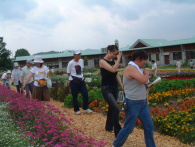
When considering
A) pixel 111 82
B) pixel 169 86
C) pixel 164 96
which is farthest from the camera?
pixel 169 86

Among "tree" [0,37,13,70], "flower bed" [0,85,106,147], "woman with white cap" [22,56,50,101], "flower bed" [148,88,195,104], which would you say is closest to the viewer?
"flower bed" [0,85,106,147]

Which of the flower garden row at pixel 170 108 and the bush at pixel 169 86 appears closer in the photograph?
the flower garden row at pixel 170 108

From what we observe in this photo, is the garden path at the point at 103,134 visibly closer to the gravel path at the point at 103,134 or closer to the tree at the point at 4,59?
the gravel path at the point at 103,134

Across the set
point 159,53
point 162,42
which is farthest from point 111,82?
point 162,42

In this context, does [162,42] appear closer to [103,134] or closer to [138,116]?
[103,134]

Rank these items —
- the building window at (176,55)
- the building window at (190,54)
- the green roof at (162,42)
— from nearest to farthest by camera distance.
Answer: the building window at (190,54) → the green roof at (162,42) → the building window at (176,55)

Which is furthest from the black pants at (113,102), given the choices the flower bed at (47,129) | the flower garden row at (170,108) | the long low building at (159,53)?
the long low building at (159,53)

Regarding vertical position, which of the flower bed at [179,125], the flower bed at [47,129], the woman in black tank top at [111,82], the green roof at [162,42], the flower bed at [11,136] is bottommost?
the flower bed at [179,125]

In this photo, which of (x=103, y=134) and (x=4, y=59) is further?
(x=4, y=59)

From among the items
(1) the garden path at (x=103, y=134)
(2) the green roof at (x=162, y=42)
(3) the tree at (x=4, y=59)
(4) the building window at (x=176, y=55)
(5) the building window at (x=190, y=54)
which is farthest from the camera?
(3) the tree at (x=4, y=59)

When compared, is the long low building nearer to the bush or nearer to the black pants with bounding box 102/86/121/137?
the bush

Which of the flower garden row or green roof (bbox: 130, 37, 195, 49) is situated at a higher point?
green roof (bbox: 130, 37, 195, 49)

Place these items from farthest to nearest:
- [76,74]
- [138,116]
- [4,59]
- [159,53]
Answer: [4,59] < [159,53] < [76,74] < [138,116]

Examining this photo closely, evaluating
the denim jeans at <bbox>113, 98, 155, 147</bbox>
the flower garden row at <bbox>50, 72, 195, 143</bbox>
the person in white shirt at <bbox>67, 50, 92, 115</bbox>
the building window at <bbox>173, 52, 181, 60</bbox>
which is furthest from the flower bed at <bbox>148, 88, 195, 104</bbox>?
the building window at <bbox>173, 52, 181, 60</bbox>
